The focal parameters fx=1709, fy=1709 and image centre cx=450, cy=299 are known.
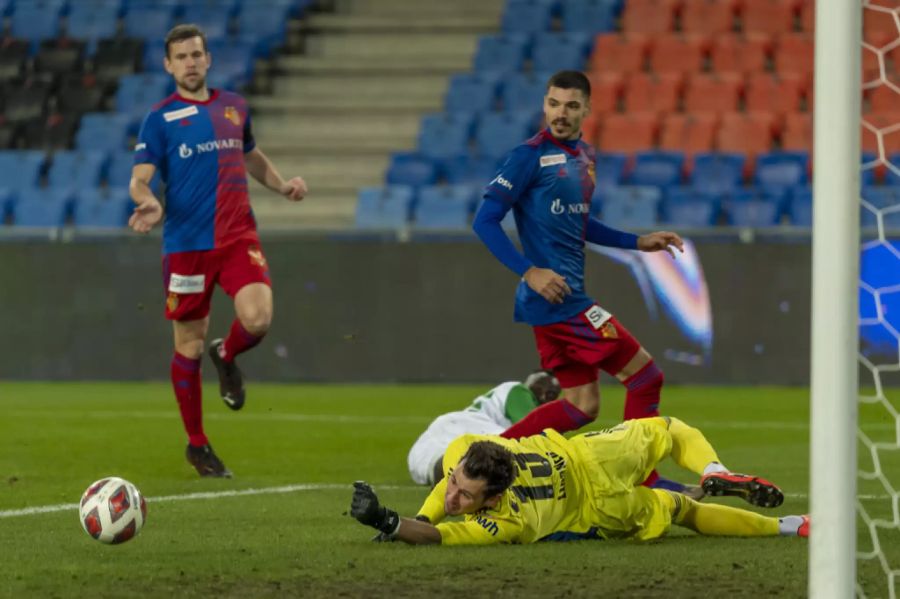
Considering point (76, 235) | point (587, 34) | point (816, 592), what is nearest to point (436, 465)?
point (816, 592)

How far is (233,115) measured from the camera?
8.48m

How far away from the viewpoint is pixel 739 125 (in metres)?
17.8

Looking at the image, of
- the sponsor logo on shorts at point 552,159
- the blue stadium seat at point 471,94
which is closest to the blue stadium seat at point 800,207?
the blue stadium seat at point 471,94

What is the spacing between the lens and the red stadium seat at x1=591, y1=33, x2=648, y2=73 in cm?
1944

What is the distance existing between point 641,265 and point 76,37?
982 cm

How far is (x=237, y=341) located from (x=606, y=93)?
36.6ft

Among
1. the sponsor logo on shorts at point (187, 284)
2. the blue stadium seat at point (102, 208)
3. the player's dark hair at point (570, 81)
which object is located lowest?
the blue stadium seat at point (102, 208)

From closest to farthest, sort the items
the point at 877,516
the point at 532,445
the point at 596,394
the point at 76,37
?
the point at 532,445 → the point at 877,516 → the point at 596,394 → the point at 76,37

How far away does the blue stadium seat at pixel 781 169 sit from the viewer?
16.7 meters

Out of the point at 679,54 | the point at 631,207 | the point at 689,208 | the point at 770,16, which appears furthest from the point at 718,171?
the point at 770,16

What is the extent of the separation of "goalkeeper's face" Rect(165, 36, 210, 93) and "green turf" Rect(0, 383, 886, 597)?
191 centimetres

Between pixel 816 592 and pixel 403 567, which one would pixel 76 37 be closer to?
pixel 403 567

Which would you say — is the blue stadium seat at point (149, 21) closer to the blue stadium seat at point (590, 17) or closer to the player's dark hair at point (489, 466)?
the blue stadium seat at point (590, 17)

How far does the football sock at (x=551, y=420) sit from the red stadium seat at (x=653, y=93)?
466 inches
